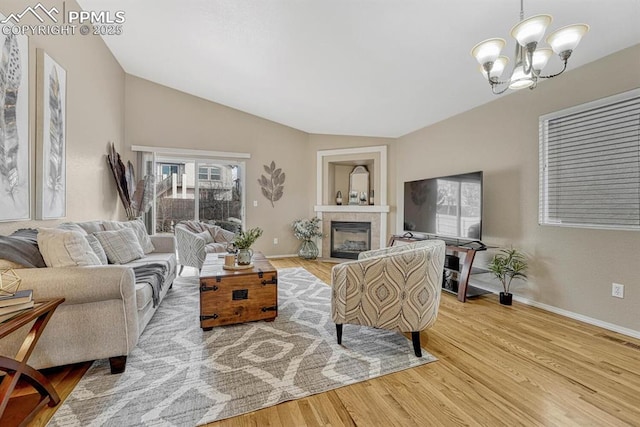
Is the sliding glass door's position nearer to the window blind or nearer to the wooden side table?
the wooden side table

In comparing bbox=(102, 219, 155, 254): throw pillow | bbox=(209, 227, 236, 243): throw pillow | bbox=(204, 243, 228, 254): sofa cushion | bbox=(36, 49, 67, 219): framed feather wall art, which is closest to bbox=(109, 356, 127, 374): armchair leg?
bbox=(36, 49, 67, 219): framed feather wall art

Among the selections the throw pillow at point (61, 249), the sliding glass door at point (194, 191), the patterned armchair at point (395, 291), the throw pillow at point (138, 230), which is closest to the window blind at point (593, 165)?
the patterned armchair at point (395, 291)

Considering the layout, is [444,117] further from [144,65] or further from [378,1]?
[144,65]

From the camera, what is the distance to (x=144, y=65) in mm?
4254

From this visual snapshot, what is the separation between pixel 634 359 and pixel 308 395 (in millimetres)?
2310

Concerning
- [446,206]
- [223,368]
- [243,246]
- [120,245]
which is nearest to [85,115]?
[120,245]

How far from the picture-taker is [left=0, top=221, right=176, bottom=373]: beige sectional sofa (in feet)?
4.95

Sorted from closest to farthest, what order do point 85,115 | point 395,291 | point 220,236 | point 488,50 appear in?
point 488,50
point 395,291
point 85,115
point 220,236

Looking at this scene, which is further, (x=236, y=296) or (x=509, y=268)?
(x=509, y=268)

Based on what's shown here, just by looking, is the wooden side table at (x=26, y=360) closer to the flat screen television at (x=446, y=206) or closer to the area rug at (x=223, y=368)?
the area rug at (x=223, y=368)

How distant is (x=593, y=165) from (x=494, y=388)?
234cm

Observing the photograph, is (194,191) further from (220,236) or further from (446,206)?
(446,206)

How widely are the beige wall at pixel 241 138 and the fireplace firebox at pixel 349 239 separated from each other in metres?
0.79

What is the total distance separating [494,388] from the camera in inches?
63.6
